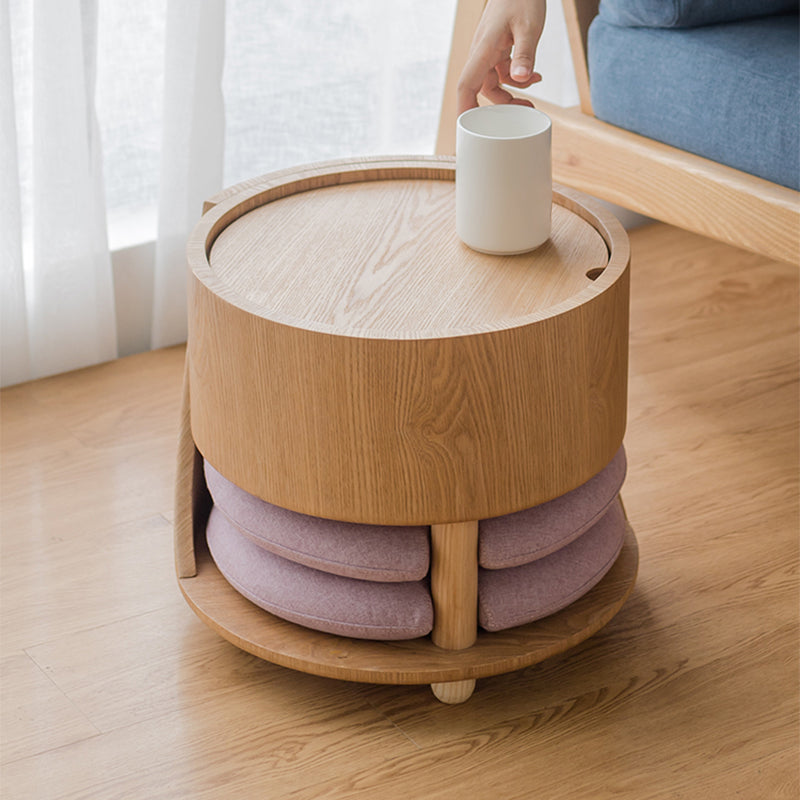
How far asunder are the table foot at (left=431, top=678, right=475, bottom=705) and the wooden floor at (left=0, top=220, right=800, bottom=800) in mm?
13

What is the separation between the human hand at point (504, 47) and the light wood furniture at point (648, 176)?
0.33 meters

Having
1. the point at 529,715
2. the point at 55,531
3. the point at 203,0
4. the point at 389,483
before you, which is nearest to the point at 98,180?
the point at 203,0

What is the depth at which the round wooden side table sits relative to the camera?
0.96 metres

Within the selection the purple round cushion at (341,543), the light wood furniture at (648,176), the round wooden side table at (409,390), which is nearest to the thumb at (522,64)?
the round wooden side table at (409,390)

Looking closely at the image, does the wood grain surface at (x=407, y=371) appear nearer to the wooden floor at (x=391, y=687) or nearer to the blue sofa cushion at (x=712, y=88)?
the wooden floor at (x=391, y=687)

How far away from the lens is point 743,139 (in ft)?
4.74

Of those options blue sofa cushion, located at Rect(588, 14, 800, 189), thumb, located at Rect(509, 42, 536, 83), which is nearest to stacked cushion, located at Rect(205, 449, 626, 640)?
thumb, located at Rect(509, 42, 536, 83)

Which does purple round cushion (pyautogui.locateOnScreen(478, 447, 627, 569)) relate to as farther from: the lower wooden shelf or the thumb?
the thumb

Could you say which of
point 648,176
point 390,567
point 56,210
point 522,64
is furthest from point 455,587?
point 56,210

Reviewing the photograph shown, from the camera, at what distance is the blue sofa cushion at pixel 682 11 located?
1.55m

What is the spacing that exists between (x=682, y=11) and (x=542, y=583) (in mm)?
873

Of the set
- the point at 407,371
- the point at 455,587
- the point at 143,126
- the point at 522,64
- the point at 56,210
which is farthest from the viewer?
the point at 143,126

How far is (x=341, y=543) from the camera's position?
3.46 ft

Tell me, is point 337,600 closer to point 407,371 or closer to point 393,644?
point 393,644
